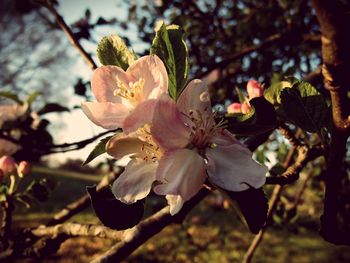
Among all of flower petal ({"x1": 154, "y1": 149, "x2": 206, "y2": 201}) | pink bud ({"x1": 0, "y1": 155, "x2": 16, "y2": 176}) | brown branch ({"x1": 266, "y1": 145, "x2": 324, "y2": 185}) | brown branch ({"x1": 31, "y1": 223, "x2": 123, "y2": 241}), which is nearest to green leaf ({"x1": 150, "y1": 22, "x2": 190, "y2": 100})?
flower petal ({"x1": 154, "y1": 149, "x2": 206, "y2": 201})

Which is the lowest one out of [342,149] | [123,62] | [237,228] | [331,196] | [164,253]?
[237,228]

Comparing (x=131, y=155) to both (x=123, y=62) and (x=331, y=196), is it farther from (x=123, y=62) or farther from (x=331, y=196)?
(x=331, y=196)

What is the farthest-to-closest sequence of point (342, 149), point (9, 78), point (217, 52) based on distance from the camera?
1. point (9, 78)
2. point (217, 52)
3. point (342, 149)

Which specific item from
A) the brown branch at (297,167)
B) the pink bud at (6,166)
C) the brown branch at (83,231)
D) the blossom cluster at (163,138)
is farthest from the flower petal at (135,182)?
the pink bud at (6,166)

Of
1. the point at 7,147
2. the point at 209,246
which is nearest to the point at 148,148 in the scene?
the point at 7,147

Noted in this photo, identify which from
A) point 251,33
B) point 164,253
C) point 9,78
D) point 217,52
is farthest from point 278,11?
point 9,78

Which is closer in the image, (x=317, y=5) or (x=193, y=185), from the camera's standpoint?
(x=317, y=5)

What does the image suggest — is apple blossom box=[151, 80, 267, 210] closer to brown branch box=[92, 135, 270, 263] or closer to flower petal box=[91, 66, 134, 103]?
flower petal box=[91, 66, 134, 103]
